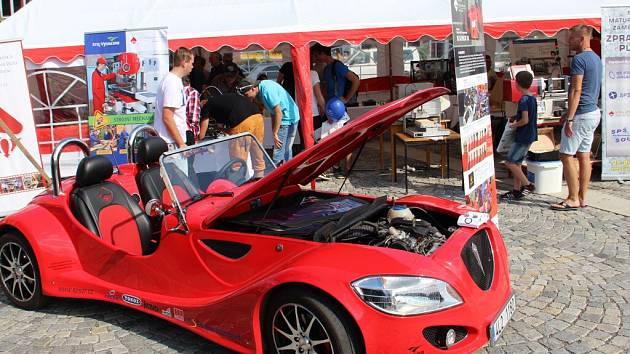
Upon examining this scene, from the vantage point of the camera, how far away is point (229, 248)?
3682 mm

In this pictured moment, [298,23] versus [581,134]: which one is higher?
[298,23]

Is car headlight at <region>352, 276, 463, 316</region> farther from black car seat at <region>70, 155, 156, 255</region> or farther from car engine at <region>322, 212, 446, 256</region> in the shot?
black car seat at <region>70, 155, 156, 255</region>

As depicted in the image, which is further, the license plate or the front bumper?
the license plate

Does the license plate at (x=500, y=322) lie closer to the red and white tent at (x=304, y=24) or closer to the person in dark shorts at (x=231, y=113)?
the person in dark shorts at (x=231, y=113)

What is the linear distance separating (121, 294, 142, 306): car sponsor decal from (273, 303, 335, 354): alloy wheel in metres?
1.20

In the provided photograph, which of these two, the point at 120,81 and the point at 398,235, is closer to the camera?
the point at 398,235

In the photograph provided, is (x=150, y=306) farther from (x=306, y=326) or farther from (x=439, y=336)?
(x=439, y=336)

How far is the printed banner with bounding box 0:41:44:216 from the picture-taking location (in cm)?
756

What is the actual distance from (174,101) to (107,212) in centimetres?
242

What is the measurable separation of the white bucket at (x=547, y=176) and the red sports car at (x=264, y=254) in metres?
4.22

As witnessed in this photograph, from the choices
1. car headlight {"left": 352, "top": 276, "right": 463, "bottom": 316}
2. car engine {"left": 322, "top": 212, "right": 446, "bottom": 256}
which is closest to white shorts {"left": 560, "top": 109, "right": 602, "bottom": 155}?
car engine {"left": 322, "top": 212, "right": 446, "bottom": 256}

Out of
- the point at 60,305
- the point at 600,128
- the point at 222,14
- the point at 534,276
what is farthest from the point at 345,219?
the point at 600,128

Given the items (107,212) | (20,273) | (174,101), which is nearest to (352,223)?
(107,212)

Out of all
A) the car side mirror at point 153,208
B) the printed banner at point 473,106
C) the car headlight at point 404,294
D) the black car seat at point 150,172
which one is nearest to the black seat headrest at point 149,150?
the black car seat at point 150,172
